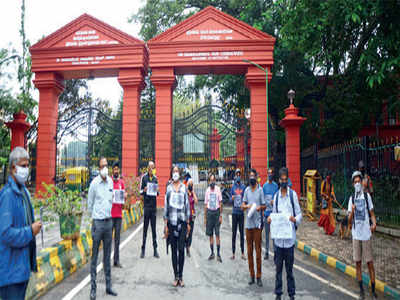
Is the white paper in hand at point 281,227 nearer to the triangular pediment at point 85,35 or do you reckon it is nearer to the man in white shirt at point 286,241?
the man in white shirt at point 286,241

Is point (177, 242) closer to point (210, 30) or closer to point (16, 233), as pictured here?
point (16, 233)

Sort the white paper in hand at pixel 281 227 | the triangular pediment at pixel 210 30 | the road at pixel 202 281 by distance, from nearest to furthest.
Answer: the white paper in hand at pixel 281 227 < the road at pixel 202 281 < the triangular pediment at pixel 210 30

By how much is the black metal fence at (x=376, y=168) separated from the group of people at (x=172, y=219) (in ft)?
13.9

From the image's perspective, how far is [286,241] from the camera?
4699 millimetres

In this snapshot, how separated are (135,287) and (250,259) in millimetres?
2005

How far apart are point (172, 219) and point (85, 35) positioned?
1300 centimetres

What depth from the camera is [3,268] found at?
2812 mm

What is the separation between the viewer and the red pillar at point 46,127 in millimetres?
14957

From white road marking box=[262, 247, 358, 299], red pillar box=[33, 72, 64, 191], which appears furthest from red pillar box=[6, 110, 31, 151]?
white road marking box=[262, 247, 358, 299]

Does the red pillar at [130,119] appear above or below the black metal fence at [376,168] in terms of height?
above

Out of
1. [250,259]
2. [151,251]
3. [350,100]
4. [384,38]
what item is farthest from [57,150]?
[350,100]

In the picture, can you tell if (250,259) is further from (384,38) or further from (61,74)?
(61,74)

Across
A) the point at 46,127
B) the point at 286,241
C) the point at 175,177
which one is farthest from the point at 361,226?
the point at 46,127

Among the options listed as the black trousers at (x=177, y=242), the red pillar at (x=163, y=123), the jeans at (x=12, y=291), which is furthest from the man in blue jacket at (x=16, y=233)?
the red pillar at (x=163, y=123)
